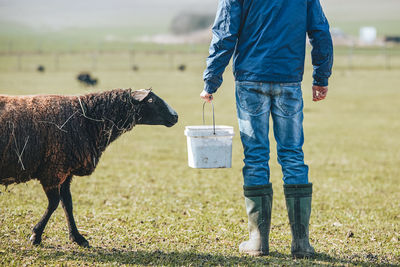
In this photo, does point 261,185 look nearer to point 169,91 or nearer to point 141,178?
point 141,178

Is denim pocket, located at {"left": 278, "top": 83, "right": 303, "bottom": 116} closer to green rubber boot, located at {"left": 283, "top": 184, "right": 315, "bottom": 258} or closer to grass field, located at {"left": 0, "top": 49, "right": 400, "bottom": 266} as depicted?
green rubber boot, located at {"left": 283, "top": 184, "right": 315, "bottom": 258}

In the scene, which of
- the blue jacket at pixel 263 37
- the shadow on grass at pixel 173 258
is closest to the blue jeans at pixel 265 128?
the blue jacket at pixel 263 37

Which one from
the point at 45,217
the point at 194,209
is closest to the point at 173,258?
the point at 45,217

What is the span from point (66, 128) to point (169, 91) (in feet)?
65.4

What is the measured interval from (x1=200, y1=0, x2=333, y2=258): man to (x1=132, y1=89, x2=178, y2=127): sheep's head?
35.5 inches

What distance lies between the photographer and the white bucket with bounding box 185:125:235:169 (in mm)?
4648

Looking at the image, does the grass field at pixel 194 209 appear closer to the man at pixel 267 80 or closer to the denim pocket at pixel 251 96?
the man at pixel 267 80

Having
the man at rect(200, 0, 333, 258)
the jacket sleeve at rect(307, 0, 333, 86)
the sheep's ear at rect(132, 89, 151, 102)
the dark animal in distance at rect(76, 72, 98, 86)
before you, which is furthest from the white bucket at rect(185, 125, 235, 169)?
the dark animal in distance at rect(76, 72, 98, 86)

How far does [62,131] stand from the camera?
4.79m

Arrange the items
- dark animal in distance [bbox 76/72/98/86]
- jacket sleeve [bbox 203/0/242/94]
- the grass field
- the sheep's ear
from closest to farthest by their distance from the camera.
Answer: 1. jacket sleeve [bbox 203/0/242/94]
2. the grass field
3. the sheep's ear
4. dark animal in distance [bbox 76/72/98/86]

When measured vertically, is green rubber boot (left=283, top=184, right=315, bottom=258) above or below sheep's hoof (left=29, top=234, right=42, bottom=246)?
above

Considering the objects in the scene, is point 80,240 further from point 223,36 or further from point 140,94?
point 223,36

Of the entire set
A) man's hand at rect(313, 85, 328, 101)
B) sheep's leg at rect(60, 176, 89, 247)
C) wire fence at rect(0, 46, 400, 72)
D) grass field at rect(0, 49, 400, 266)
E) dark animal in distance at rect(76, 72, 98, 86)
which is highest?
wire fence at rect(0, 46, 400, 72)

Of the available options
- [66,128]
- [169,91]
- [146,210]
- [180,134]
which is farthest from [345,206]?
[169,91]
